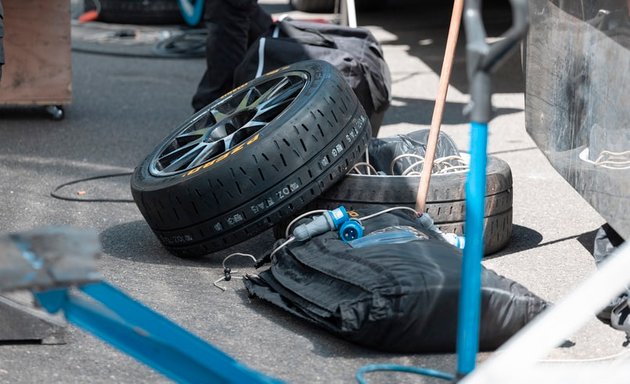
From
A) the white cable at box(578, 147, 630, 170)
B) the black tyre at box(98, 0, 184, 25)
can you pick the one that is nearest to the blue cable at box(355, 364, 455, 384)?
the white cable at box(578, 147, 630, 170)

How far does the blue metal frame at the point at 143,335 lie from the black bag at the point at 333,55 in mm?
3154

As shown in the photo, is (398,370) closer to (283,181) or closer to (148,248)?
(283,181)

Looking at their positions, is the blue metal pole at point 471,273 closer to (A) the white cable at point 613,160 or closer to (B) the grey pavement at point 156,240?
(B) the grey pavement at point 156,240

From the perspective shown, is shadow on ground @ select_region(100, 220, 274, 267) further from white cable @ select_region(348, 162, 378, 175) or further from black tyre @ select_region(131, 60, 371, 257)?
white cable @ select_region(348, 162, 378, 175)

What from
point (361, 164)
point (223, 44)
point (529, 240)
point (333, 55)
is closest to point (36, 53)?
point (223, 44)

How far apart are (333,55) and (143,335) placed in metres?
3.40

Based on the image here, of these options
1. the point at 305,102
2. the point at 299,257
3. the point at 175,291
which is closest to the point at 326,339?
the point at 299,257

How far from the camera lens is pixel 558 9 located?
4320 mm

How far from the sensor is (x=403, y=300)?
3.12 meters

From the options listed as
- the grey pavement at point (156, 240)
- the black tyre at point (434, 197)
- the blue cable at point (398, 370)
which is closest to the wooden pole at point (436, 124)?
the black tyre at point (434, 197)

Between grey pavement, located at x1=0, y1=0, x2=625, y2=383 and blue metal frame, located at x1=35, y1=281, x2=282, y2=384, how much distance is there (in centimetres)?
81

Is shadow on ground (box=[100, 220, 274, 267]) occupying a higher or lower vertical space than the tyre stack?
lower

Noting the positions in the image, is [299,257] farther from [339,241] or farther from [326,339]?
[326,339]

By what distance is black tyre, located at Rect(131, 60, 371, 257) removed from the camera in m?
3.90
